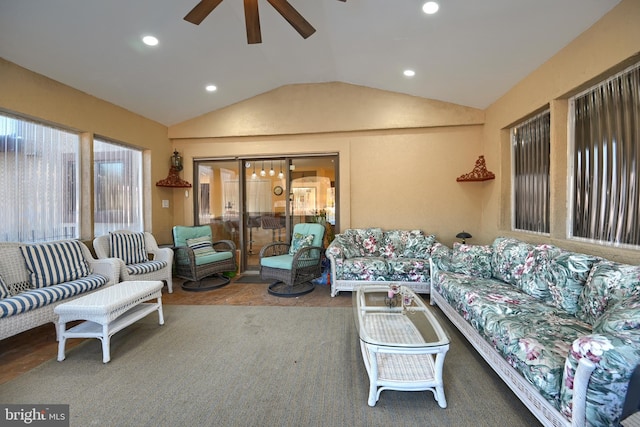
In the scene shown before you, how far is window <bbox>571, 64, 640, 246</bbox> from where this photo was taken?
2.16 metres

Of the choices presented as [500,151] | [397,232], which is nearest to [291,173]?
[397,232]

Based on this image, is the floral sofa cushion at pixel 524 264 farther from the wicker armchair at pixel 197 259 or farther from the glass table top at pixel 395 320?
the wicker armchair at pixel 197 259

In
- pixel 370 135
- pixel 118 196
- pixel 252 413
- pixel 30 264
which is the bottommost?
pixel 252 413

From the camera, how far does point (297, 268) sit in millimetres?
3824

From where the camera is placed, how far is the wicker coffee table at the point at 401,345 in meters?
1.68

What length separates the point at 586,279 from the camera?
1.97 m

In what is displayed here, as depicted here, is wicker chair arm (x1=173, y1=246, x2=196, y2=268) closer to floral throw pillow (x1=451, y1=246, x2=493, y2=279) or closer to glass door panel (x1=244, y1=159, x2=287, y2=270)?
glass door panel (x1=244, y1=159, x2=287, y2=270)

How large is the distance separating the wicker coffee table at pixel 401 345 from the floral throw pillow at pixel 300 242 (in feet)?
5.56

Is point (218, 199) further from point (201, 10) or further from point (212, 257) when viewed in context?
point (201, 10)

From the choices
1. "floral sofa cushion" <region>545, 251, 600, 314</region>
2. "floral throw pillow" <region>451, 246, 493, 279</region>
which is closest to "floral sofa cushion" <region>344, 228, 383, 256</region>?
"floral throw pillow" <region>451, 246, 493, 279</region>

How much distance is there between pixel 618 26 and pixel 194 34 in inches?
153

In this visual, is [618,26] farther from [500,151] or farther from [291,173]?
[291,173]

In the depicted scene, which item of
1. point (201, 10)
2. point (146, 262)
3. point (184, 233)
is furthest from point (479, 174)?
point (146, 262)

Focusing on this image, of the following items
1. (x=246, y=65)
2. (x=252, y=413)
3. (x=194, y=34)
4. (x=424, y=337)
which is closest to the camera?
(x=252, y=413)
